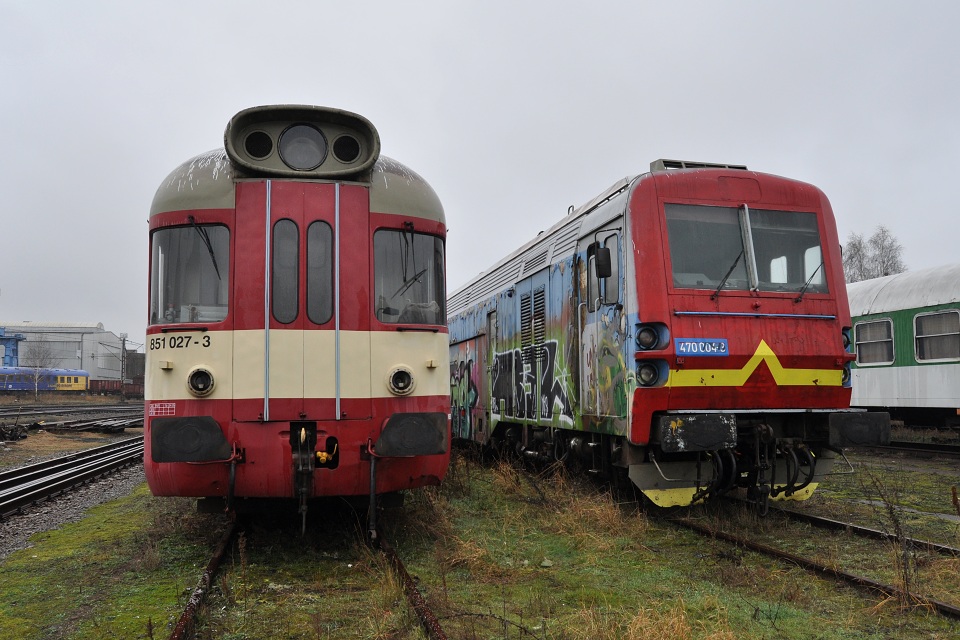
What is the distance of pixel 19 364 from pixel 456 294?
86296 mm

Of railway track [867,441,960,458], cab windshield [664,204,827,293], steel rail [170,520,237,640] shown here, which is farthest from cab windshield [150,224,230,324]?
railway track [867,441,960,458]

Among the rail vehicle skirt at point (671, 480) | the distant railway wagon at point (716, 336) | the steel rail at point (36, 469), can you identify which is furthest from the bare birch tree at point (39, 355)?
the rail vehicle skirt at point (671, 480)

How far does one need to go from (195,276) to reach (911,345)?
13.6 metres

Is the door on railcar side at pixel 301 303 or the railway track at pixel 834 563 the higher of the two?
the door on railcar side at pixel 301 303

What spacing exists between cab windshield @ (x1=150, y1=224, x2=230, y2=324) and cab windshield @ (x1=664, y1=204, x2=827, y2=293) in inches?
159

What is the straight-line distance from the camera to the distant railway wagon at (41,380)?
66.1 meters

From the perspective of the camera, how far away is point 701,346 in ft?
23.4

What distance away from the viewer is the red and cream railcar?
20.0 ft

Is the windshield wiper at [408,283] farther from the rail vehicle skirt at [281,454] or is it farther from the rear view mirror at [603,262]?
the rear view mirror at [603,262]

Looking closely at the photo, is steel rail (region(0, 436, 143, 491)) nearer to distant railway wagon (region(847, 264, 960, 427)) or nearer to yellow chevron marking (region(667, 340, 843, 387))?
yellow chevron marking (region(667, 340, 843, 387))

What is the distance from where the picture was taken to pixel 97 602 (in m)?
5.38

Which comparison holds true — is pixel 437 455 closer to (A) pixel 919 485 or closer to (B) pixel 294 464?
(B) pixel 294 464

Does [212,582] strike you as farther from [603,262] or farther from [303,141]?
[603,262]

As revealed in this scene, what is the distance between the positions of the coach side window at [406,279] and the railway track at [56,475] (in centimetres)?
597
